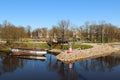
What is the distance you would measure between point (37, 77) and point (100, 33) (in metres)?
79.4

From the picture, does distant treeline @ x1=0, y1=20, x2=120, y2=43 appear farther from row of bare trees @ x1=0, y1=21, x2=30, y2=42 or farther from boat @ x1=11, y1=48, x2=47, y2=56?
boat @ x1=11, y1=48, x2=47, y2=56

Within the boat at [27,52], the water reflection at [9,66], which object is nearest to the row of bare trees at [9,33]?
the boat at [27,52]

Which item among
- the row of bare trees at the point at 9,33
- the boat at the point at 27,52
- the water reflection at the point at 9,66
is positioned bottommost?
the water reflection at the point at 9,66

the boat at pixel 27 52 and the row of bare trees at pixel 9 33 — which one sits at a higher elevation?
the row of bare trees at pixel 9 33

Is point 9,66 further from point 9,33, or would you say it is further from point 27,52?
point 9,33

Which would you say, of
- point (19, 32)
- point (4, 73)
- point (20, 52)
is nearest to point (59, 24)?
point (19, 32)

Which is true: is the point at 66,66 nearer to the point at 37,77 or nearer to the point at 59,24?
the point at 37,77

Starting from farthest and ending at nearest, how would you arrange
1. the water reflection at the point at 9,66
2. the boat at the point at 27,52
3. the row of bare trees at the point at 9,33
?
the row of bare trees at the point at 9,33 → the boat at the point at 27,52 → the water reflection at the point at 9,66

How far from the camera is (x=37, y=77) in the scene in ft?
110

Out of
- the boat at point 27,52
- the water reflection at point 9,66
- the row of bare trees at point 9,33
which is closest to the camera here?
the water reflection at point 9,66

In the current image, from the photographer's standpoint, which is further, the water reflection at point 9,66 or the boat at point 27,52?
the boat at point 27,52

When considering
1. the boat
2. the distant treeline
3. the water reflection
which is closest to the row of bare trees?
the distant treeline

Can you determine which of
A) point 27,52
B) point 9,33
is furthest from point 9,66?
point 9,33

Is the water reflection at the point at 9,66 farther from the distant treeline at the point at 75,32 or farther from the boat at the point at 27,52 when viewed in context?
the distant treeline at the point at 75,32
